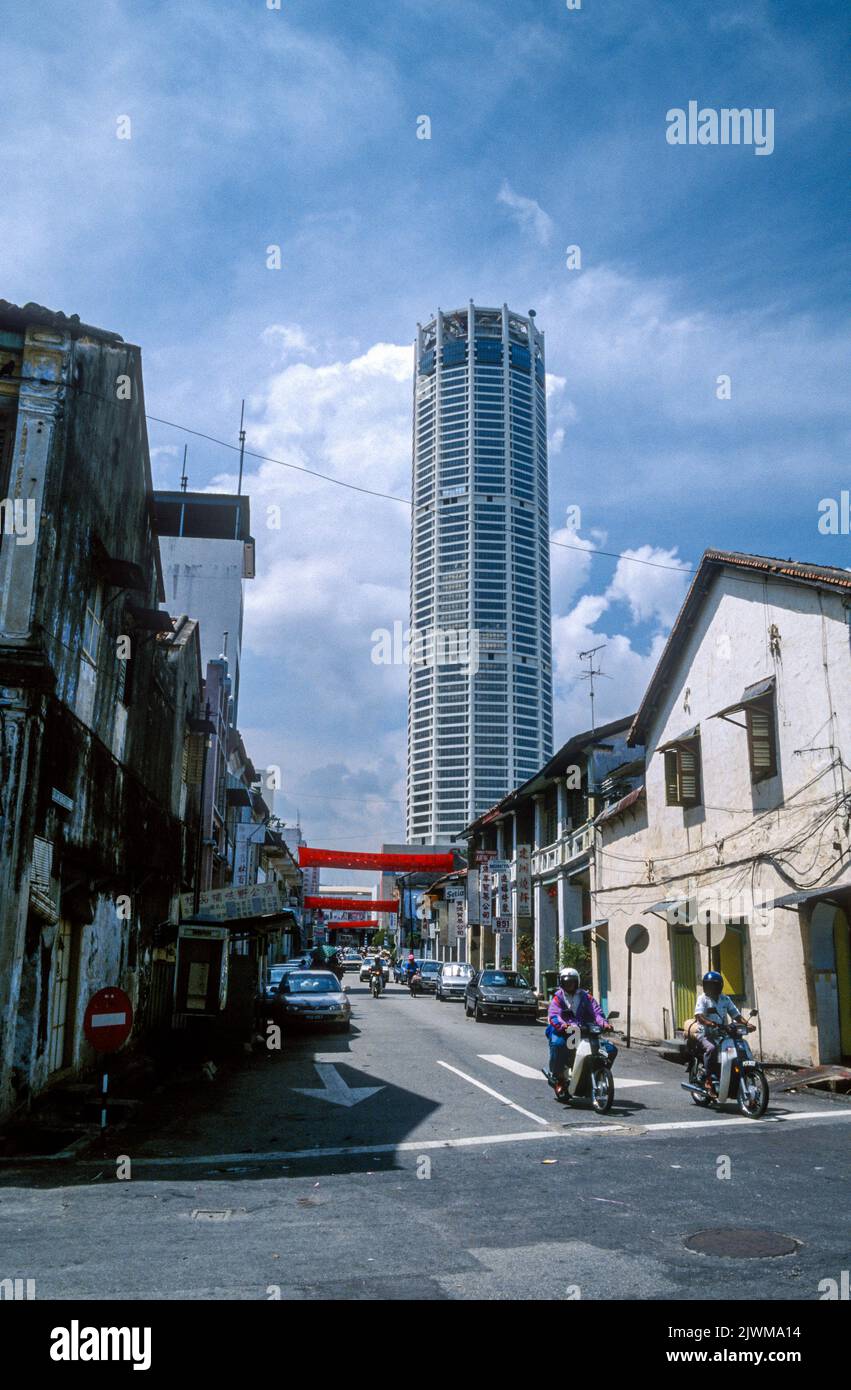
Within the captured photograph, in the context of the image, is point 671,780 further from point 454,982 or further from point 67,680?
point 454,982

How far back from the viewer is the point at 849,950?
16.6 m

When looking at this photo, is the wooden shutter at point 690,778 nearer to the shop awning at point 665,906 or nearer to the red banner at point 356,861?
the shop awning at point 665,906

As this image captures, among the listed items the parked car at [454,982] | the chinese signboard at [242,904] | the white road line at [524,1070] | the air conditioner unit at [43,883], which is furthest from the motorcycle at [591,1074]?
the parked car at [454,982]

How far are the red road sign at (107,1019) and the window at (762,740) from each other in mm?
12572

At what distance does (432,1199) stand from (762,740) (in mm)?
12887

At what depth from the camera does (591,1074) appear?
12.7 m

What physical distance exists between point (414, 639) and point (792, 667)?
16057cm

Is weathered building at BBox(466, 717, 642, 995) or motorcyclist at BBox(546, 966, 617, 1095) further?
weathered building at BBox(466, 717, 642, 995)

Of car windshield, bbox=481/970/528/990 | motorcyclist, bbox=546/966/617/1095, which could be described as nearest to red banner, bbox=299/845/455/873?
car windshield, bbox=481/970/528/990

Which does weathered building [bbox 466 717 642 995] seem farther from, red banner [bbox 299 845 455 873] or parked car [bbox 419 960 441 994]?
red banner [bbox 299 845 455 873]

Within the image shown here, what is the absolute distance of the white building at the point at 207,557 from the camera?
155 feet

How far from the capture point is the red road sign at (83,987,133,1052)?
1016cm

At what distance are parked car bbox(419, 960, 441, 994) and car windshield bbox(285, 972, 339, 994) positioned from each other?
23443mm
